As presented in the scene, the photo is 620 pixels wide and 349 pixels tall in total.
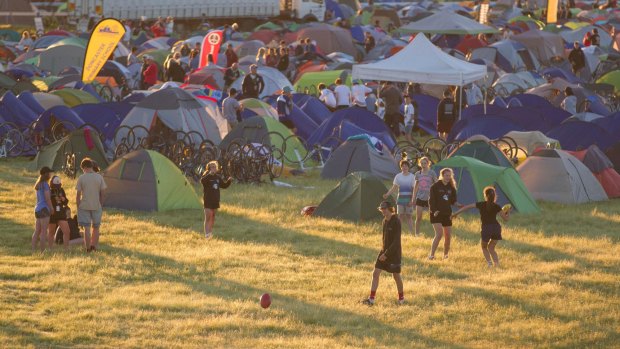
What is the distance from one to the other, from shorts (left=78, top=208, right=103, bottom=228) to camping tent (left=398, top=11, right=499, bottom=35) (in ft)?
82.3

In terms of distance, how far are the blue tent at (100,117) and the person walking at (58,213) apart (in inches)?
333

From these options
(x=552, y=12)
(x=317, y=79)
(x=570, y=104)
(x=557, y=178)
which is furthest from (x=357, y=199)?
(x=552, y=12)

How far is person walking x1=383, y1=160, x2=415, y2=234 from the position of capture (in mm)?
18172

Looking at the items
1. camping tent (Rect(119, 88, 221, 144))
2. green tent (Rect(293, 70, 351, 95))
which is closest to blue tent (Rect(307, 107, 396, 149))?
camping tent (Rect(119, 88, 221, 144))

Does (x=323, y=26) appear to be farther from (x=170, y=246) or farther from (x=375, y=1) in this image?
(x=375, y=1)

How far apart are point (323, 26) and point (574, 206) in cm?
2835

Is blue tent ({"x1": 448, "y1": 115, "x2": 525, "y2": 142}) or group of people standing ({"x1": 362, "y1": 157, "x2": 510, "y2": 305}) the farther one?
blue tent ({"x1": 448, "y1": 115, "x2": 525, "y2": 142})

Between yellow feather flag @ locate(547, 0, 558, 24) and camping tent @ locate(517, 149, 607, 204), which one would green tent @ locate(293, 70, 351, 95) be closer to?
camping tent @ locate(517, 149, 607, 204)

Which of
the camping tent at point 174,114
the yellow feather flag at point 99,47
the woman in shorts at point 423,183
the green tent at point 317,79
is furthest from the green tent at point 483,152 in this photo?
the green tent at point 317,79

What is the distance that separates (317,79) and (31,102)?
10.2m

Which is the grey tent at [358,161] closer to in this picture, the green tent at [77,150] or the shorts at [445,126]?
the shorts at [445,126]

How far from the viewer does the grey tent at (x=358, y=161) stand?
23.3 m

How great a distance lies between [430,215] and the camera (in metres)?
16.8

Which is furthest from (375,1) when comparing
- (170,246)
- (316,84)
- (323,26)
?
(170,246)
